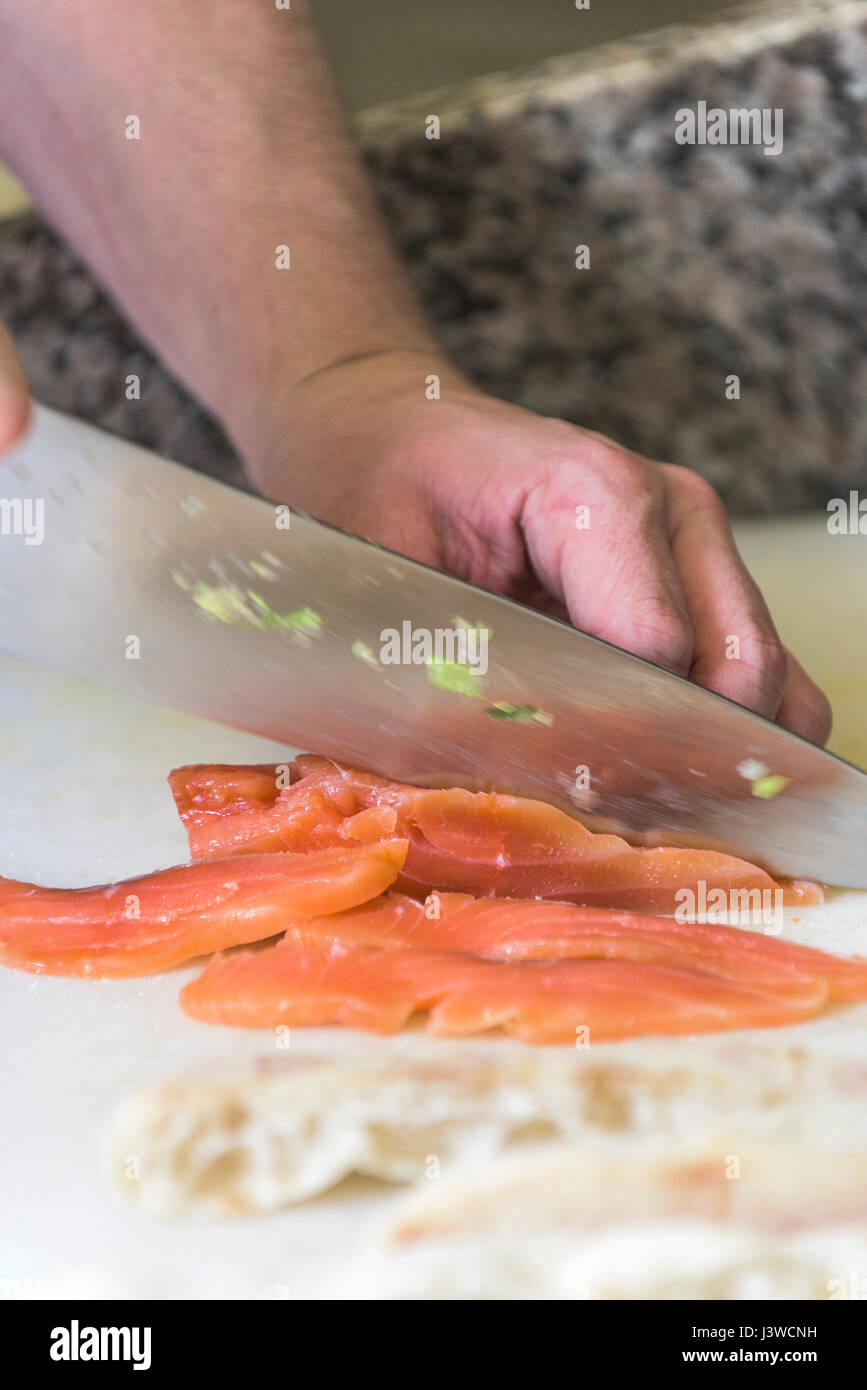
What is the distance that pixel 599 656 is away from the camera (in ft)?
5.14

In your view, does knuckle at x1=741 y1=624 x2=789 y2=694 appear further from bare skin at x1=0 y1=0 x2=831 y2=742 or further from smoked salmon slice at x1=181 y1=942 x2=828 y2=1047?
smoked salmon slice at x1=181 y1=942 x2=828 y2=1047

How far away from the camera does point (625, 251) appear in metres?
3.19

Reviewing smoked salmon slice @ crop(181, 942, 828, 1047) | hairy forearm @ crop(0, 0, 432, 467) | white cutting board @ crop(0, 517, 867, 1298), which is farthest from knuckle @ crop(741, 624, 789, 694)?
hairy forearm @ crop(0, 0, 432, 467)

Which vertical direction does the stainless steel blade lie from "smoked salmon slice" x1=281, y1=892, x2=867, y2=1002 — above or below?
above

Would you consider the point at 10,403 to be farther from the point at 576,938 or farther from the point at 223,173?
the point at 223,173

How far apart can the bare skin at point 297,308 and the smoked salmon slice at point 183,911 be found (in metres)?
0.54

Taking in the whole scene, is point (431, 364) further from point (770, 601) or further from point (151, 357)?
point (151, 357)

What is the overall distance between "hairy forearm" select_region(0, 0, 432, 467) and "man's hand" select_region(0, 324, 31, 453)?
1.30 m

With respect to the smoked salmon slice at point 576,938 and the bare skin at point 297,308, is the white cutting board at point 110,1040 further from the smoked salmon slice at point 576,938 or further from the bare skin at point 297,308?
the bare skin at point 297,308

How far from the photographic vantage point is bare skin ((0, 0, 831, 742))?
187 centimetres

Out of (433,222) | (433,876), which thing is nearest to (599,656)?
(433,876)

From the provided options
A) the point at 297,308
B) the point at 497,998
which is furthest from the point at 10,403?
the point at 297,308

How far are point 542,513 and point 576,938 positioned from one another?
2.19 ft

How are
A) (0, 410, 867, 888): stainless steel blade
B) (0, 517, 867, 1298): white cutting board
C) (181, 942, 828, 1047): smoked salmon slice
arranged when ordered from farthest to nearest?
(0, 410, 867, 888): stainless steel blade, (181, 942, 828, 1047): smoked salmon slice, (0, 517, 867, 1298): white cutting board
